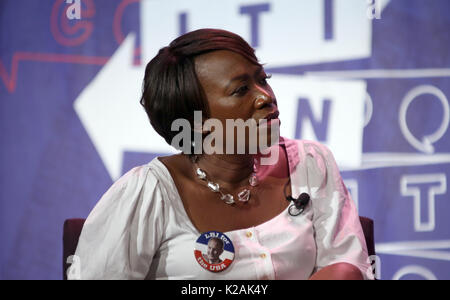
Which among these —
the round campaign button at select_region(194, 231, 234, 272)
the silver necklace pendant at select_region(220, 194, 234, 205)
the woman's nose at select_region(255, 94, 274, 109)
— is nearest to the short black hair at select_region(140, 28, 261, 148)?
the woman's nose at select_region(255, 94, 274, 109)

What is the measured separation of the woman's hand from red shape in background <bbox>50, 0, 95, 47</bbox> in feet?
6.18

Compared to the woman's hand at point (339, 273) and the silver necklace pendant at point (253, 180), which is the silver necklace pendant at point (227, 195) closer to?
the silver necklace pendant at point (253, 180)

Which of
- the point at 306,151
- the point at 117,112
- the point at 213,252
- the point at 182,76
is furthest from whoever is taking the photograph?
the point at 117,112

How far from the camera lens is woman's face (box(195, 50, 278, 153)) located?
1563 millimetres

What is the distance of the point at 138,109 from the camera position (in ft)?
9.15

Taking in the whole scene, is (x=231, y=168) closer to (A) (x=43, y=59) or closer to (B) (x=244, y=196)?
(B) (x=244, y=196)

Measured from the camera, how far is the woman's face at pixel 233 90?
1.56 metres

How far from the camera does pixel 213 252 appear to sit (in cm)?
148

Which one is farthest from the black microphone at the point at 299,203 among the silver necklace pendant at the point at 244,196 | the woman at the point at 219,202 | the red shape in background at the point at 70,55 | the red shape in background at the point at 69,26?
the red shape in background at the point at 69,26

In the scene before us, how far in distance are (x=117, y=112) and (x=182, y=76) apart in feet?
4.18

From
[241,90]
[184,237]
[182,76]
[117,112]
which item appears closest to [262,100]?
[241,90]

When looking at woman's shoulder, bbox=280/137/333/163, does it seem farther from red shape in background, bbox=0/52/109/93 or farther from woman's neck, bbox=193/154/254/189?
red shape in background, bbox=0/52/109/93

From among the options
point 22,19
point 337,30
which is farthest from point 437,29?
point 22,19

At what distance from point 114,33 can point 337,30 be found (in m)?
1.17
